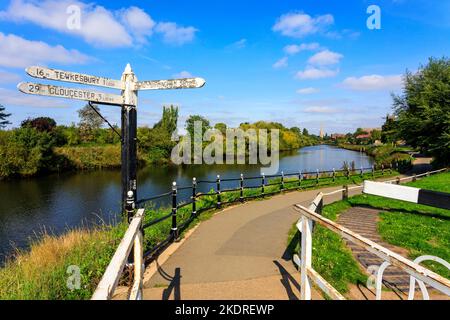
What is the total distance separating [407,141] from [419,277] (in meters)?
31.3

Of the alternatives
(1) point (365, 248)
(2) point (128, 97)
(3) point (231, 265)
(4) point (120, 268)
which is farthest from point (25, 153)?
(1) point (365, 248)

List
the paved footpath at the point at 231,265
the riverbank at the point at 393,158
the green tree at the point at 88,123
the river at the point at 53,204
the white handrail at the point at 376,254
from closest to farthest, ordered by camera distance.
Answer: the white handrail at the point at 376,254 < the paved footpath at the point at 231,265 < the river at the point at 53,204 < the riverbank at the point at 393,158 < the green tree at the point at 88,123

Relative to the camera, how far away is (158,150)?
55406mm

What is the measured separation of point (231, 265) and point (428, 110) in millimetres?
26001

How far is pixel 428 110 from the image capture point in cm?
2541

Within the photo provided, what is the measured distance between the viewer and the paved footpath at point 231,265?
14.8ft

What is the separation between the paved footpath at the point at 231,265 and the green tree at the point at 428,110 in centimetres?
2194

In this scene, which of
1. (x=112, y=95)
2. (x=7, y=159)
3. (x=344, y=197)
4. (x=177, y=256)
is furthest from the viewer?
(x=7, y=159)

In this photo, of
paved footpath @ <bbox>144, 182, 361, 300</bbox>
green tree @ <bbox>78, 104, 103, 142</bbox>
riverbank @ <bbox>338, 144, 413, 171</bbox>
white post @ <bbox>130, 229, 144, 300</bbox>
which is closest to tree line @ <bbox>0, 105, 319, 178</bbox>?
green tree @ <bbox>78, 104, 103, 142</bbox>

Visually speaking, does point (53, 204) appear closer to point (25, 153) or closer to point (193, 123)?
point (25, 153)

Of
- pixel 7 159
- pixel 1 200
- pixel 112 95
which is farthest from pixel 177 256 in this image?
pixel 7 159

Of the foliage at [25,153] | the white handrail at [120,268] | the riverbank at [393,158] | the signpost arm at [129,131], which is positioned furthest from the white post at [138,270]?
the foliage at [25,153]

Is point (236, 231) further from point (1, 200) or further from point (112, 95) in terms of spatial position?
point (1, 200)

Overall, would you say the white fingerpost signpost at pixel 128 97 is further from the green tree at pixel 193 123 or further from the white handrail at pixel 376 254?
the green tree at pixel 193 123
